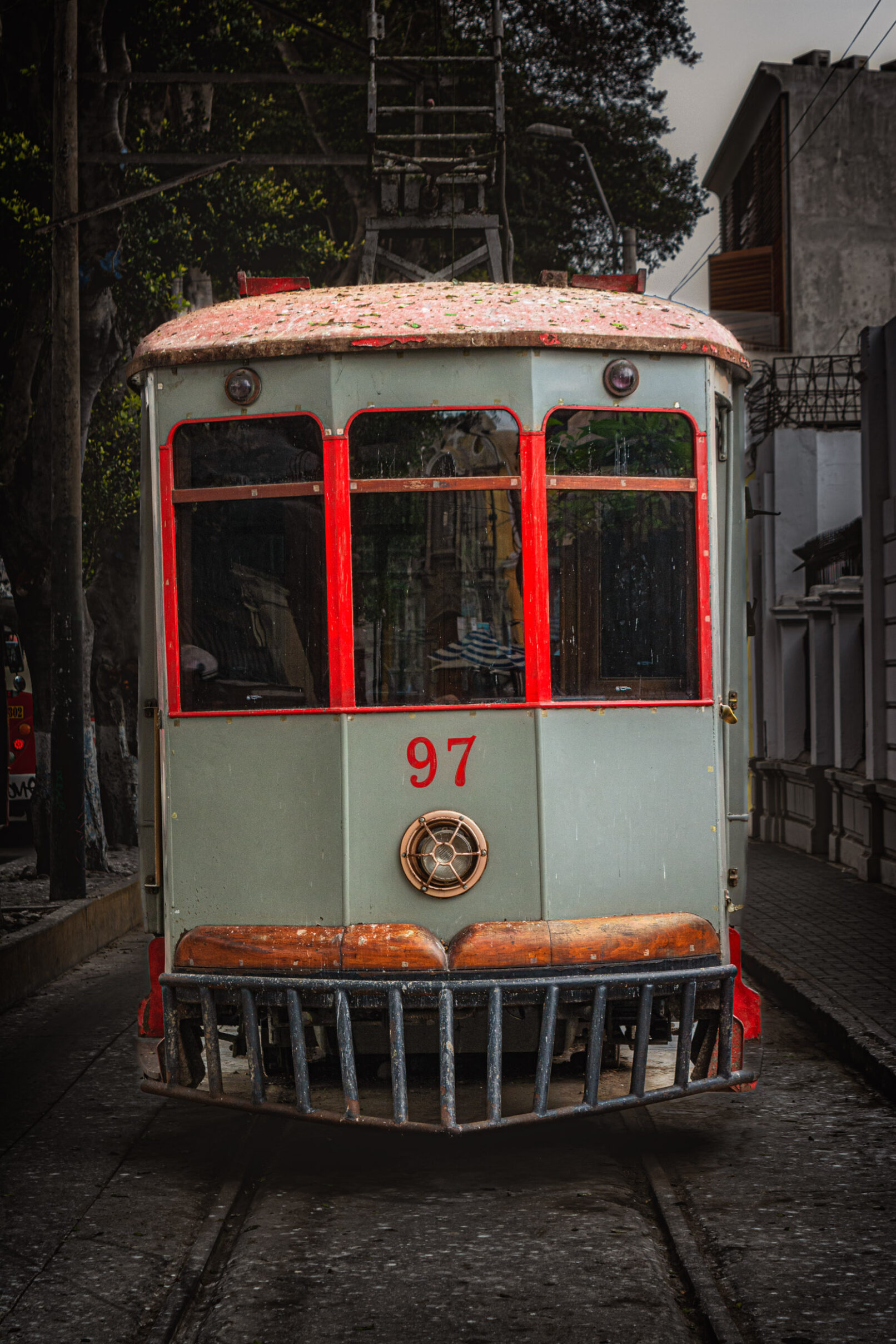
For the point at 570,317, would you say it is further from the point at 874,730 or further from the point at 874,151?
the point at 874,151

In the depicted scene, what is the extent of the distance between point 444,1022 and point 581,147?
20679mm

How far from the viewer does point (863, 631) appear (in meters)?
15.3

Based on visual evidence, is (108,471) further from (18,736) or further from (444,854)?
(444,854)

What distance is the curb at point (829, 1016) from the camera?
7.12m

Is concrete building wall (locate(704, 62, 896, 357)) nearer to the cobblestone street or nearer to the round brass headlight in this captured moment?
the cobblestone street

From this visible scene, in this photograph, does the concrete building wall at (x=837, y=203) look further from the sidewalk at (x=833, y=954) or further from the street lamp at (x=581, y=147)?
the sidewalk at (x=833, y=954)

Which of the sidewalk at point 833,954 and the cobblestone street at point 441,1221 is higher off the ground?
the cobblestone street at point 441,1221

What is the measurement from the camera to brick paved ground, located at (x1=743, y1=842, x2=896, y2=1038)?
29.0 feet

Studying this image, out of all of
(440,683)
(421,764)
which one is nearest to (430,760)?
(421,764)

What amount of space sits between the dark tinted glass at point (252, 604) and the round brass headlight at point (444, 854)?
0.56 meters

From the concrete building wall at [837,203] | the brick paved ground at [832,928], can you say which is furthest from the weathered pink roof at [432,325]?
the concrete building wall at [837,203]

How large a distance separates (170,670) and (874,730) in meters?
Answer: 9.67

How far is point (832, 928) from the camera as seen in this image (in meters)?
11.3

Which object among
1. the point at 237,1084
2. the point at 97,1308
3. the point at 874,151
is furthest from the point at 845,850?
the point at 874,151
